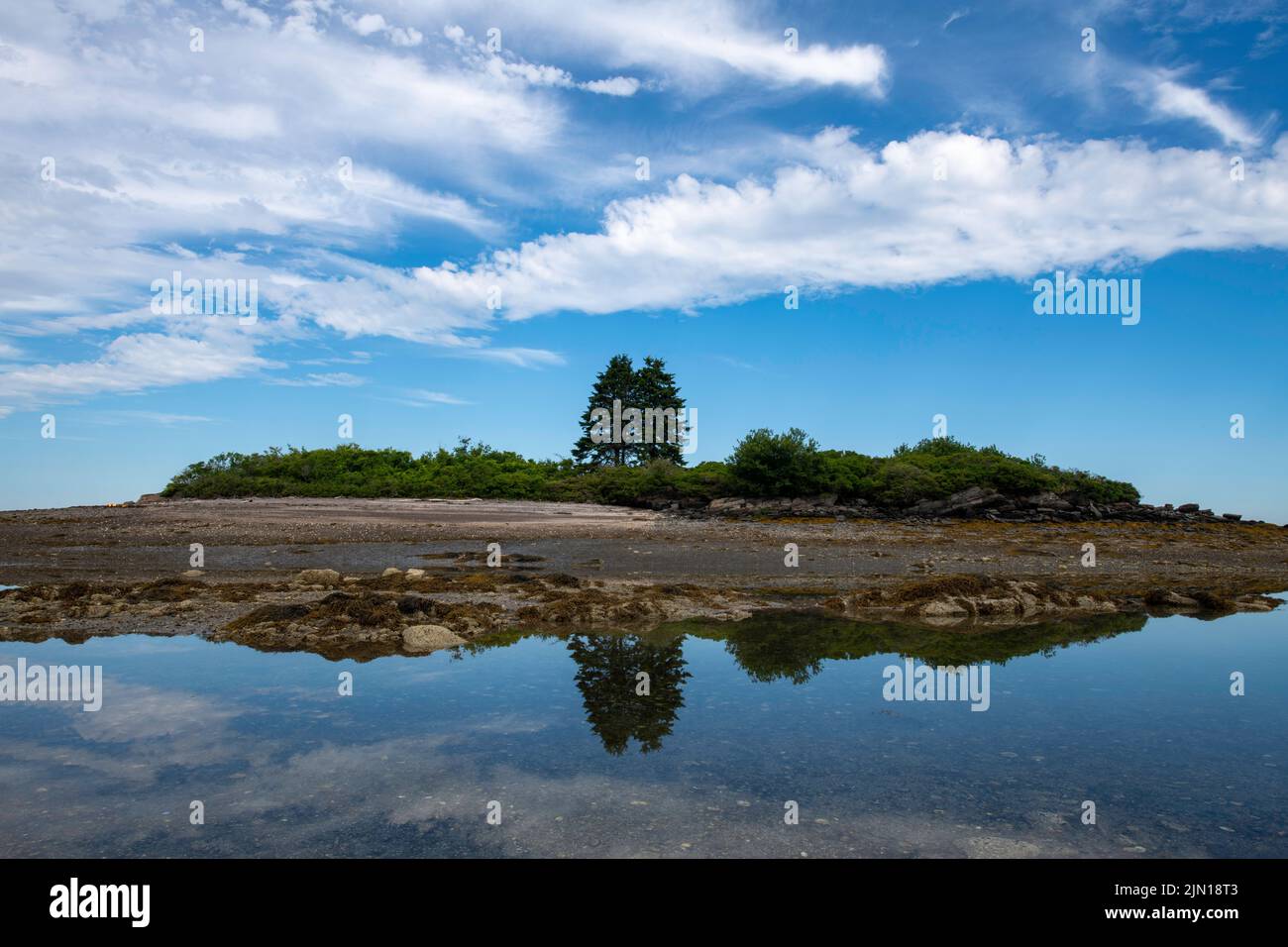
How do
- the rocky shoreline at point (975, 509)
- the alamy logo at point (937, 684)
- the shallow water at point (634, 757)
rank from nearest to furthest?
the shallow water at point (634, 757)
the alamy logo at point (937, 684)
the rocky shoreline at point (975, 509)

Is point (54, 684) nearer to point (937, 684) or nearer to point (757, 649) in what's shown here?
point (757, 649)

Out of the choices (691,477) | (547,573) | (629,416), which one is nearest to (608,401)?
(629,416)

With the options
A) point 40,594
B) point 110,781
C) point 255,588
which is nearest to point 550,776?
point 110,781

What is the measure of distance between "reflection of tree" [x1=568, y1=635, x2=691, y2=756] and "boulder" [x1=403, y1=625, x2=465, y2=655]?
1.78 meters

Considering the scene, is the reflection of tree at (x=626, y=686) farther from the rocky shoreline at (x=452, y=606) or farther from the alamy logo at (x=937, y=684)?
the alamy logo at (x=937, y=684)

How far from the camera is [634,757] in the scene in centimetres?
687

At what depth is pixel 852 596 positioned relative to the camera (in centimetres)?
1644

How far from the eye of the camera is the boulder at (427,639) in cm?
1151

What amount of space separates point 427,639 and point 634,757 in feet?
18.8

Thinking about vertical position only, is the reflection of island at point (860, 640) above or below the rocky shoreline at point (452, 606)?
below

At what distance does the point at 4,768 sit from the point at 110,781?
1.10 m

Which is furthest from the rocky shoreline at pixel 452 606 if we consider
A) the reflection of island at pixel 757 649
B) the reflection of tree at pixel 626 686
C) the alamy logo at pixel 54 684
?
the alamy logo at pixel 54 684
